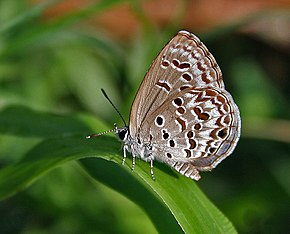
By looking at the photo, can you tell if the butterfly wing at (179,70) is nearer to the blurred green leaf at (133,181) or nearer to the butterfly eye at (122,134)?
the butterfly eye at (122,134)

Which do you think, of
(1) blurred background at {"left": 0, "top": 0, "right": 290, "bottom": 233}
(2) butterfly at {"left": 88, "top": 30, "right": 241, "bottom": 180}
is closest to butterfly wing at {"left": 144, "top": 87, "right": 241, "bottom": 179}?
(2) butterfly at {"left": 88, "top": 30, "right": 241, "bottom": 180}

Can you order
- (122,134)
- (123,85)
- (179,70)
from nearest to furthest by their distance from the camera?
1. (179,70)
2. (122,134)
3. (123,85)

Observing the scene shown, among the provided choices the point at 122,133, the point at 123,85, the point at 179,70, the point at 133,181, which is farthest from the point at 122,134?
the point at 123,85

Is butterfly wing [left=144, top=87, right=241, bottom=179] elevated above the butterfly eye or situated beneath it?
situated beneath

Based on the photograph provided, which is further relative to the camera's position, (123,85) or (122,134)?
(123,85)

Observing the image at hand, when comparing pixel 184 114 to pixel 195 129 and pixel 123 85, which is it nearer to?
pixel 195 129

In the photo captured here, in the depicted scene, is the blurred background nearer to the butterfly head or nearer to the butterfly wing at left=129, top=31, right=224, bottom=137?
the butterfly head

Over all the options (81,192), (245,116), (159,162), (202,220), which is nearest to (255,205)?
(245,116)
